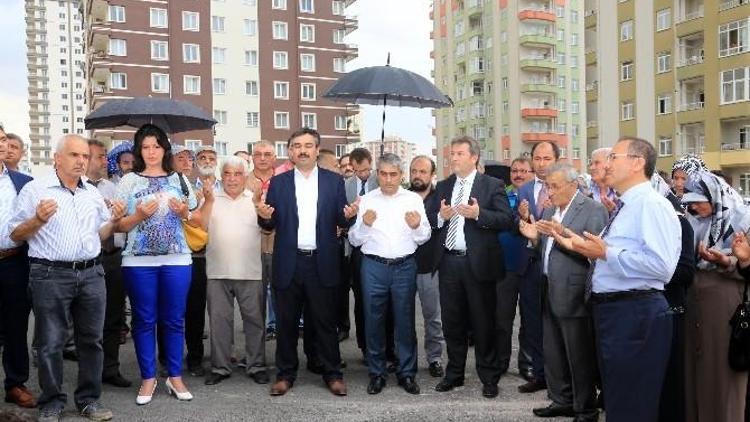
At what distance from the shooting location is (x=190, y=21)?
52375 millimetres

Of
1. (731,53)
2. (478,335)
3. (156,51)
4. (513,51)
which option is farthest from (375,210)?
(513,51)

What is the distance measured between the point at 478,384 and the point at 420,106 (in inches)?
136

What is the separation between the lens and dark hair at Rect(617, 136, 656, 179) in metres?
4.28

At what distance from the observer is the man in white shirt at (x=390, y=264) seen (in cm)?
623

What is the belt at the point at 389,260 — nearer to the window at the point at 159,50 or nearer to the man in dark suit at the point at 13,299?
the man in dark suit at the point at 13,299

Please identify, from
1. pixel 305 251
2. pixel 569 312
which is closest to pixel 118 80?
pixel 305 251

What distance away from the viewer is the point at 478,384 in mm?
6469

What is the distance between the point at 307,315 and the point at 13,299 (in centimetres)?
245

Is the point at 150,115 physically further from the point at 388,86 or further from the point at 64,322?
the point at 64,322

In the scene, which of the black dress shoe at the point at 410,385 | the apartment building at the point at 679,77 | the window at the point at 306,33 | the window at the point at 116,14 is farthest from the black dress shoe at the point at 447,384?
the window at the point at 306,33

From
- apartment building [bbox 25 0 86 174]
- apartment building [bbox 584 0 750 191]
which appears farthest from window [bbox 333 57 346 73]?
apartment building [bbox 25 0 86 174]

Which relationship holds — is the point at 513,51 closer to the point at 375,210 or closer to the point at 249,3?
the point at 249,3

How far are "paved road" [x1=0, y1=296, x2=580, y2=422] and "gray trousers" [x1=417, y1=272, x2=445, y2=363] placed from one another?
38 centimetres

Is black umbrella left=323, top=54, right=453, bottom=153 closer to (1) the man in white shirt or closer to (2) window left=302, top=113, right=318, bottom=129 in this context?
(1) the man in white shirt
